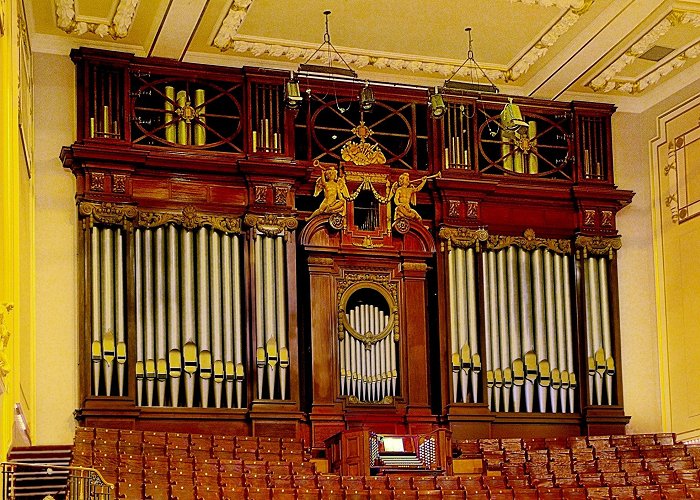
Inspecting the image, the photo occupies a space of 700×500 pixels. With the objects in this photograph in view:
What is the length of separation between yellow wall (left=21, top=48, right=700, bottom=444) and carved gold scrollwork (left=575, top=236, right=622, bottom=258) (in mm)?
318

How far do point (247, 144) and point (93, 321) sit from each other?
2326 mm

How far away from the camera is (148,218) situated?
42.3ft

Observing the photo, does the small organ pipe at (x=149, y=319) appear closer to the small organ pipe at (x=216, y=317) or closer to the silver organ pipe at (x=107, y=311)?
the silver organ pipe at (x=107, y=311)

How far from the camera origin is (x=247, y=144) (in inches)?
526

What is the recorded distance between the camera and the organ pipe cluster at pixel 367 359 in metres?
13.2

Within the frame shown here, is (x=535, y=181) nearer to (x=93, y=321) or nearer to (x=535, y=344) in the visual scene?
(x=535, y=344)

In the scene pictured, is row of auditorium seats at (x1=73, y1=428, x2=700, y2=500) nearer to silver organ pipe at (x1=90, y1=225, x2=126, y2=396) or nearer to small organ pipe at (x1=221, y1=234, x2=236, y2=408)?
small organ pipe at (x1=221, y1=234, x2=236, y2=408)

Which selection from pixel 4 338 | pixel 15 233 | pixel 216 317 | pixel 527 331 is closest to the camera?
pixel 4 338

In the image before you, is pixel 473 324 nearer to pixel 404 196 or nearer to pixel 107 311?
pixel 404 196

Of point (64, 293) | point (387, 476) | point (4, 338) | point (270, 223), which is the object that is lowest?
point (387, 476)

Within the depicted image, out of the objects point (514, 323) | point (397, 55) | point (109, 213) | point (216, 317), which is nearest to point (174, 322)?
point (216, 317)

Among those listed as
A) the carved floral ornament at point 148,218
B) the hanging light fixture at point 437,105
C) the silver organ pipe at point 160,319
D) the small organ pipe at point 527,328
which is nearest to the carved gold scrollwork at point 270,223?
the carved floral ornament at point 148,218

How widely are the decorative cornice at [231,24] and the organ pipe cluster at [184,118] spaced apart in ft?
1.65

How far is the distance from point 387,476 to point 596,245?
4.30 metres
